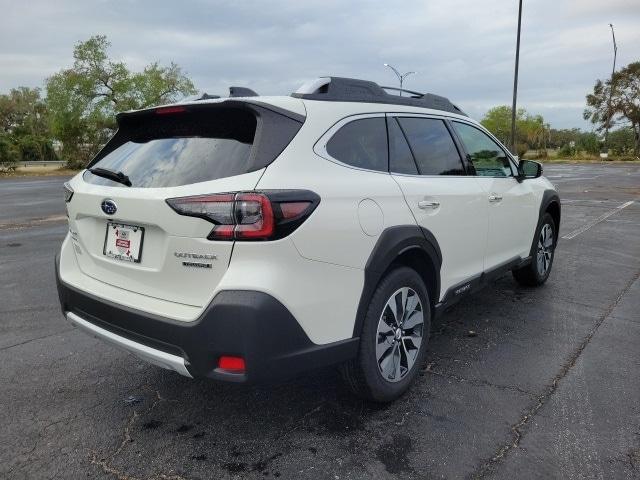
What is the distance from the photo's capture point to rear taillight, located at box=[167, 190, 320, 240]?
2246 mm

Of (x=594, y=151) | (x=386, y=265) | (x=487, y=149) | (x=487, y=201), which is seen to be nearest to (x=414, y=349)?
(x=386, y=265)

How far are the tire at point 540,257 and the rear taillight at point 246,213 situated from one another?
3495mm

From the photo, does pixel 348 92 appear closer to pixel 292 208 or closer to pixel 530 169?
pixel 292 208

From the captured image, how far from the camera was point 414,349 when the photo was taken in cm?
314

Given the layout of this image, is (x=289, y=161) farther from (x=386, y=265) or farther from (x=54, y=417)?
(x=54, y=417)

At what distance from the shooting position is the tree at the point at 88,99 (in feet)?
141

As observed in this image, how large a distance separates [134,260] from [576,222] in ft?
31.5

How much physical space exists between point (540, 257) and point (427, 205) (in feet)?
9.01

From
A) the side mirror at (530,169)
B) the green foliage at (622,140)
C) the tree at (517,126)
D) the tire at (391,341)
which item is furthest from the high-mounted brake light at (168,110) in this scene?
the tree at (517,126)

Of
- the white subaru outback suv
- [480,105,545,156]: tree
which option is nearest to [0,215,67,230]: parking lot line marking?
the white subaru outback suv

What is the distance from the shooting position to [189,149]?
262 cm

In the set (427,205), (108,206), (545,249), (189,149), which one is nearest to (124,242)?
(108,206)

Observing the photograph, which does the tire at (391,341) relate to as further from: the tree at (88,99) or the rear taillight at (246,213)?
the tree at (88,99)

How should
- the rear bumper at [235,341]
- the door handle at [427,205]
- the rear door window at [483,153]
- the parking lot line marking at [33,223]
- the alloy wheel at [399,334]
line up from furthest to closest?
1. the parking lot line marking at [33,223]
2. the rear door window at [483,153]
3. the door handle at [427,205]
4. the alloy wheel at [399,334]
5. the rear bumper at [235,341]
